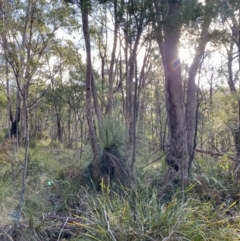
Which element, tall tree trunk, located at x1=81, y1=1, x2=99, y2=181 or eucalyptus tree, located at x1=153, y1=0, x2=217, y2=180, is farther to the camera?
tall tree trunk, located at x1=81, y1=1, x2=99, y2=181

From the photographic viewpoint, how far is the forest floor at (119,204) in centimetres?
284

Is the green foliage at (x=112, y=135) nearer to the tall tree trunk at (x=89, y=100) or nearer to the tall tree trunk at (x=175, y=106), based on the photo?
the tall tree trunk at (x=89, y=100)

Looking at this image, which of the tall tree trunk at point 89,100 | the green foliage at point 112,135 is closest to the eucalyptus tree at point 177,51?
the green foliage at point 112,135

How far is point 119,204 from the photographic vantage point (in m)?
3.34

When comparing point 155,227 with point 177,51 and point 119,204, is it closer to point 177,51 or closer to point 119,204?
point 119,204

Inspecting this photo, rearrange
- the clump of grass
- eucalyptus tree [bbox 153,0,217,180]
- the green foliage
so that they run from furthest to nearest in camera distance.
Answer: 1. the green foliage
2. eucalyptus tree [bbox 153,0,217,180]
3. the clump of grass

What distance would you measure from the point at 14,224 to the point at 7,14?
20.1ft

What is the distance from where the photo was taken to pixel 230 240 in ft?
9.16

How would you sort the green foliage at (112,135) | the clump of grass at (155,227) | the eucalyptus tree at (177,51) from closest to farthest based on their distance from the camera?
the clump of grass at (155,227), the eucalyptus tree at (177,51), the green foliage at (112,135)

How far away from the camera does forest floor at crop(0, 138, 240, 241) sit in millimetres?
2838

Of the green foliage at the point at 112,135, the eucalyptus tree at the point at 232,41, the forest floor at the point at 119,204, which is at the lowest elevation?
the forest floor at the point at 119,204

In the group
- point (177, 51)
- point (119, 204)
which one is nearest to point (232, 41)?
point (177, 51)

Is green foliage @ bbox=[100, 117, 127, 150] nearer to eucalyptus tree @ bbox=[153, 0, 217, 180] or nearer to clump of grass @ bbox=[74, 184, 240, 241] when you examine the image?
eucalyptus tree @ bbox=[153, 0, 217, 180]

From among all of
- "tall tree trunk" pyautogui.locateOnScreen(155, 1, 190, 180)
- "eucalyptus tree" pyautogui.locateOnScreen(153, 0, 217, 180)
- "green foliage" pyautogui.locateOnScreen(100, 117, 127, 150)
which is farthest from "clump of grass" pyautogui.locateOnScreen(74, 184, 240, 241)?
"green foliage" pyautogui.locateOnScreen(100, 117, 127, 150)
